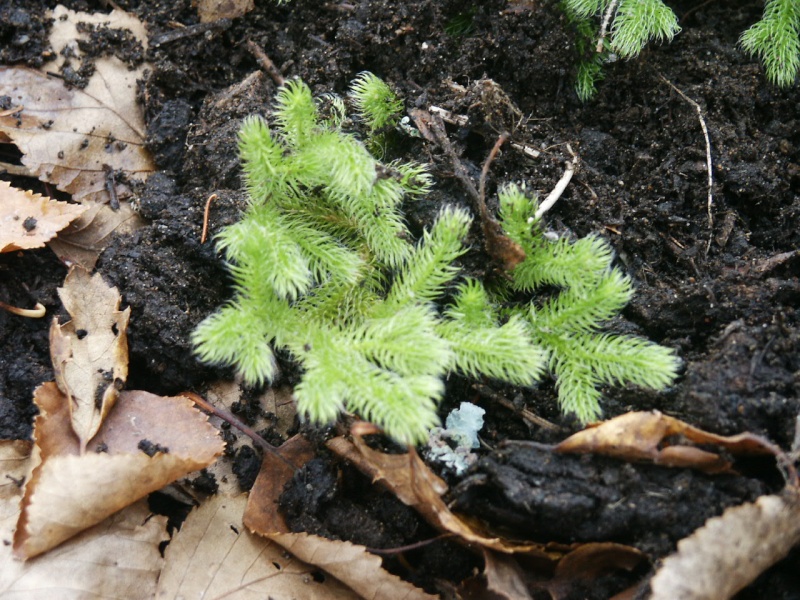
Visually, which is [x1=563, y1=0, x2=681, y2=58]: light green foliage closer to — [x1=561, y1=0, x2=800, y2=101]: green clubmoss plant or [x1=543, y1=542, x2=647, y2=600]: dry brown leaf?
[x1=561, y1=0, x2=800, y2=101]: green clubmoss plant

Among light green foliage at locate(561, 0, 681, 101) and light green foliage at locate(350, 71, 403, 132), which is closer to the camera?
light green foliage at locate(350, 71, 403, 132)

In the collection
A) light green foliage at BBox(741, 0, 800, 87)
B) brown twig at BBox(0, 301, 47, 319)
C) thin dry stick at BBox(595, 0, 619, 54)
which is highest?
light green foliage at BBox(741, 0, 800, 87)

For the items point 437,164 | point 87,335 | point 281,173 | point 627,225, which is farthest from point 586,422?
point 87,335

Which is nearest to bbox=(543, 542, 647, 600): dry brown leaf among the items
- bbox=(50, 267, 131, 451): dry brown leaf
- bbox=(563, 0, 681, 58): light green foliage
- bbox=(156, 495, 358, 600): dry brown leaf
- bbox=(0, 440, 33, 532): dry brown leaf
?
bbox=(156, 495, 358, 600): dry brown leaf

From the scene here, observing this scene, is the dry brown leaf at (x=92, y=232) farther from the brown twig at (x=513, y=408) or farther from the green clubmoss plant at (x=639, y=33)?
the green clubmoss plant at (x=639, y=33)

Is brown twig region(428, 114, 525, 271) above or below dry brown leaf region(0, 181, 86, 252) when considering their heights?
above

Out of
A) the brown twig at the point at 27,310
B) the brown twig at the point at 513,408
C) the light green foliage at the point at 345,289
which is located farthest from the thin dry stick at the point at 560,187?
the brown twig at the point at 27,310

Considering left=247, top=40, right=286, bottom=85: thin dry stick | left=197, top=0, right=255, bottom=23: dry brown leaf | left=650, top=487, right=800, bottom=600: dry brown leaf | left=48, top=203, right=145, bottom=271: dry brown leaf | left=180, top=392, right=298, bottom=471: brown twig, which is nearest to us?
left=650, top=487, right=800, bottom=600: dry brown leaf
